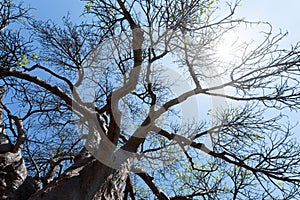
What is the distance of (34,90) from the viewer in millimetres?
5297

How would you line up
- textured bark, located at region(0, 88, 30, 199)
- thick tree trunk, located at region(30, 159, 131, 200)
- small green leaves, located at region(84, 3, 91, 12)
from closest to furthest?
thick tree trunk, located at region(30, 159, 131, 200), textured bark, located at region(0, 88, 30, 199), small green leaves, located at region(84, 3, 91, 12)

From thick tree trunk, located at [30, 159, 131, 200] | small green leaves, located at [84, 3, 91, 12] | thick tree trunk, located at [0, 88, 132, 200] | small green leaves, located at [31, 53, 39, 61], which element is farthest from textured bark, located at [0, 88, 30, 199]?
small green leaves, located at [84, 3, 91, 12]

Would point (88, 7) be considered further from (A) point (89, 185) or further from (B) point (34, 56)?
(A) point (89, 185)

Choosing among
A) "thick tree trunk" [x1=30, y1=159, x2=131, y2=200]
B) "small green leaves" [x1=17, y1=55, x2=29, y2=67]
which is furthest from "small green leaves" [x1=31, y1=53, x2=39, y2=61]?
"thick tree trunk" [x1=30, y1=159, x2=131, y2=200]

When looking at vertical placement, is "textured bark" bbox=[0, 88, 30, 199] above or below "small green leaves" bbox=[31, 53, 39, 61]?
below

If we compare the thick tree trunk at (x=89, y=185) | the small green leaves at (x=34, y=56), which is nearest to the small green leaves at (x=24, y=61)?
the small green leaves at (x=34, y=56)

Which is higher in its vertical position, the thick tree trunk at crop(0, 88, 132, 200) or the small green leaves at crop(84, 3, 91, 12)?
the small green leaves at crop(84, 3, 91, 12)

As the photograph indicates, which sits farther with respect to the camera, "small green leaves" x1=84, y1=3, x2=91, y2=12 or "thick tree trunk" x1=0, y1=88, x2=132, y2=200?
"small green leaves" x1=84, y1=3, x2=91, y2=12

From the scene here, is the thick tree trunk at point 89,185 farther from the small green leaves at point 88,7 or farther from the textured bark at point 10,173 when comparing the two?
the small green leaves at point 88,7

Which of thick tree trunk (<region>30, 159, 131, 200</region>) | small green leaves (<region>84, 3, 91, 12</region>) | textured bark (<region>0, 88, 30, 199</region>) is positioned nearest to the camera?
thick tree trunk (<region>30, 159, 131, 200</region>)

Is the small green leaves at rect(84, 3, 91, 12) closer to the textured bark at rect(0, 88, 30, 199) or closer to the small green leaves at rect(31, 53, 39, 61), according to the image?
the small green leaves at rect(31, 53, 39, 61)

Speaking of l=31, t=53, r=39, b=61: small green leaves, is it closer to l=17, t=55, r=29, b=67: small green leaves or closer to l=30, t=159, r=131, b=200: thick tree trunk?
l=17, t=55, r=29, b=67: small green leaves

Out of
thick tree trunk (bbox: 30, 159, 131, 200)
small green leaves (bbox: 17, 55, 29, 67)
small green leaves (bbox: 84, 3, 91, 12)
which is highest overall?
small green leaves (bbox: 84, 3, 91, 12)

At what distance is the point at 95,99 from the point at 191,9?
2236 millimetres
